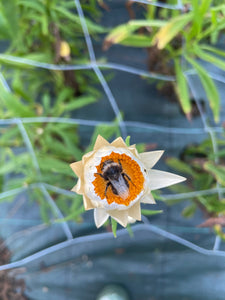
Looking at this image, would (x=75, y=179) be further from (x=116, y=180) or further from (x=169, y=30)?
(x=169, y=30)

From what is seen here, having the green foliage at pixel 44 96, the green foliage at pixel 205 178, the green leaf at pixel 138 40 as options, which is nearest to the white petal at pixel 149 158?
the green foliage at pixel 44 96

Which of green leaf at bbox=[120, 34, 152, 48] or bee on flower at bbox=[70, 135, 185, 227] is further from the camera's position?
green leaf at bbox=[120, 34, 152, 48]

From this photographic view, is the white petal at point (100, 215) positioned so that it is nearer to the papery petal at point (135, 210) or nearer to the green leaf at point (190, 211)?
the papery petal at point (135, 210)

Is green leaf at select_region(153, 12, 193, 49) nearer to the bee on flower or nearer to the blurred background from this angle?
the blurred background

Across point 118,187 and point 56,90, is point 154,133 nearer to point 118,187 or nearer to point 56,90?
point 56,90

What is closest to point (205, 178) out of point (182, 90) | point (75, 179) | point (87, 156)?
point (182, 90)

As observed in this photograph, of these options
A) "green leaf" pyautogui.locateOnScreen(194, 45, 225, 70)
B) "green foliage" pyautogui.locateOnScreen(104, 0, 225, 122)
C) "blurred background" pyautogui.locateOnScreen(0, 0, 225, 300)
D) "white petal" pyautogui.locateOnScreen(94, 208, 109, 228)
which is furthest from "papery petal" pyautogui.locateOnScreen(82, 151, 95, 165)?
"green leaf" pyautogui.locateOnScreen(194, 45, 225, 70)

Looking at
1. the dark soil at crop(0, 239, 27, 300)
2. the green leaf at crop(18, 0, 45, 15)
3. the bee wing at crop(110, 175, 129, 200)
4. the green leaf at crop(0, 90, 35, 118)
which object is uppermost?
the green leaf at crop(18, 0, 45, 15)
